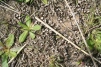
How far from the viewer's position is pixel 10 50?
230 cm

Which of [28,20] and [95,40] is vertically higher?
[28,20]

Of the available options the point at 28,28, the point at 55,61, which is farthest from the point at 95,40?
the point at 28,28

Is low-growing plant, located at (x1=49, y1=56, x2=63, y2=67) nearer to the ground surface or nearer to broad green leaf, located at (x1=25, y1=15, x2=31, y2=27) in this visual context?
the ground surface

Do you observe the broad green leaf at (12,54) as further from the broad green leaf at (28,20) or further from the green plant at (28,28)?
the broad green leaf at (28,20)

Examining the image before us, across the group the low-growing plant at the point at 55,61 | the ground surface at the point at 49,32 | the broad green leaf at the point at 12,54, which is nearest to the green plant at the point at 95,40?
the ground surface at the point at 49,32

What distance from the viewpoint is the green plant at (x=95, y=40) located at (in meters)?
2.23

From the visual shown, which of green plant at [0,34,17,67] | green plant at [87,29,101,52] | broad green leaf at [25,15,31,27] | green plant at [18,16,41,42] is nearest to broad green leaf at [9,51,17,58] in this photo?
green plant at [0,34,17,67]

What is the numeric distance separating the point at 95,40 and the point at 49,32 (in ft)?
1.55

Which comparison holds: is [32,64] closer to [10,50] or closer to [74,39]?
[10,50]

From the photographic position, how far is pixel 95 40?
224 cm

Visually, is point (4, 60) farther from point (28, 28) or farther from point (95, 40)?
point (95, 40)

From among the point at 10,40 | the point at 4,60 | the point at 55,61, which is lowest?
the point at 55,61

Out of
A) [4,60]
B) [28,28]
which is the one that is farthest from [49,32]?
[4,60]

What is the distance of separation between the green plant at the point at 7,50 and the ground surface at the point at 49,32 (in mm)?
52
